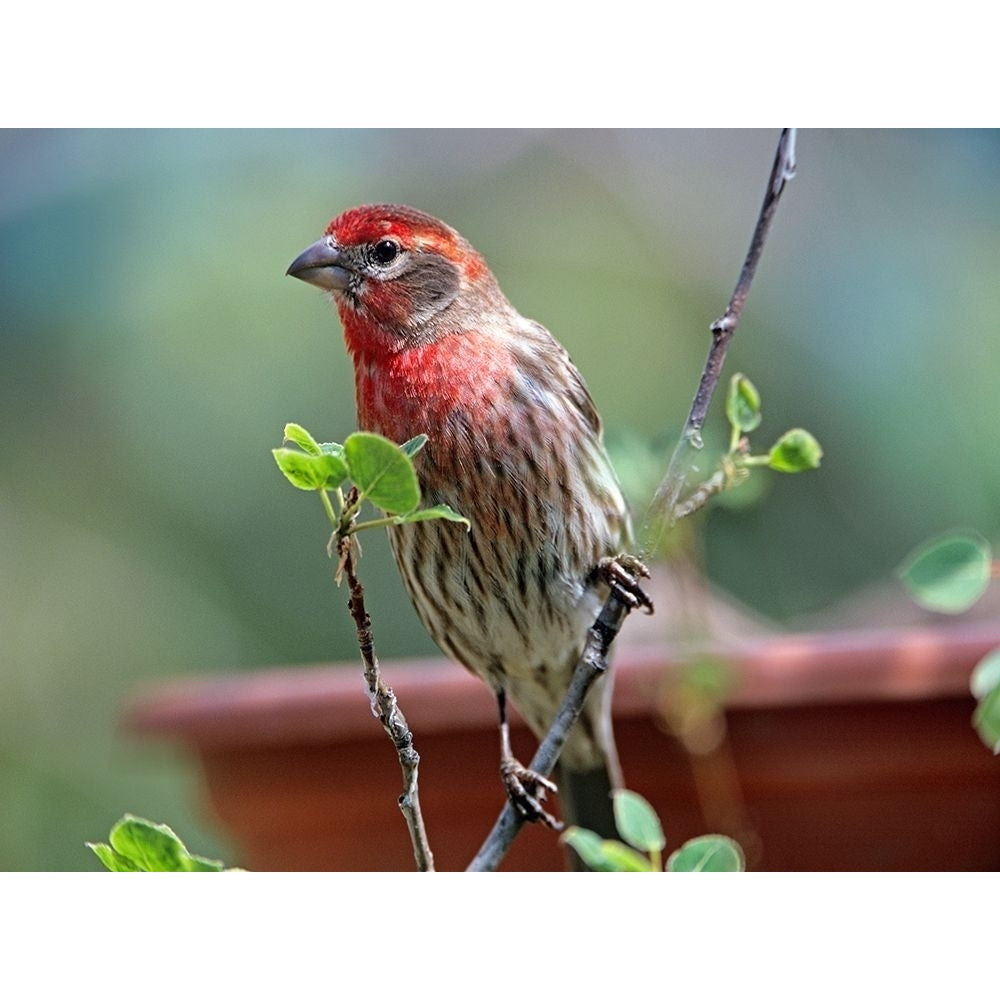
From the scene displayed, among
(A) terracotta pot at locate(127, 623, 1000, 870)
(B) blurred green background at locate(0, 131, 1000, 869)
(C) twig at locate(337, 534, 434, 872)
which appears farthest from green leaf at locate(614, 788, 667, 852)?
(B) blurred green background at locate(0, 131, 1000, 869)

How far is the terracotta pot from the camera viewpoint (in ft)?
6.19

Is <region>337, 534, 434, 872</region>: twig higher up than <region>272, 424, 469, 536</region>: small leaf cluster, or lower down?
lower down

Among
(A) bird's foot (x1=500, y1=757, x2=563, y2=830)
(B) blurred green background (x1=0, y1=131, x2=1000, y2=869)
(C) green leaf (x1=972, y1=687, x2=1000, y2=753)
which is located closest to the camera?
(C) green leaf (x1=972, y1=687, x2=1000, y2=753)

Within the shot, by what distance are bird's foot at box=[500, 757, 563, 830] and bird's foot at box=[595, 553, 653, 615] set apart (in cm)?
23

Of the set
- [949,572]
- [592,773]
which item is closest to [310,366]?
[592,773]

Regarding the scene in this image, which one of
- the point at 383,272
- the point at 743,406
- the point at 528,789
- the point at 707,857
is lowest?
the point at 707,857

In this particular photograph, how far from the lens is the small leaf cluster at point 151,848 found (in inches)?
42.6

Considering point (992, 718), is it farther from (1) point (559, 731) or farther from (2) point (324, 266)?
(2) point (324, 266)

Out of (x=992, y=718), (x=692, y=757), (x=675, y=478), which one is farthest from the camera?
(x=692, y=757)

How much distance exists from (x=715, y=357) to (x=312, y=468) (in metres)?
0.46

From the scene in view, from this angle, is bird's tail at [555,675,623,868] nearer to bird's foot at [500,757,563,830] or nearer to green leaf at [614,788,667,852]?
bird's foot at [500,757,563,830]

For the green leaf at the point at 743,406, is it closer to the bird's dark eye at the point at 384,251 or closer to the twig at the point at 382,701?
the twig at the point at 382,701

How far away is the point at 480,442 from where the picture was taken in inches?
66.0
